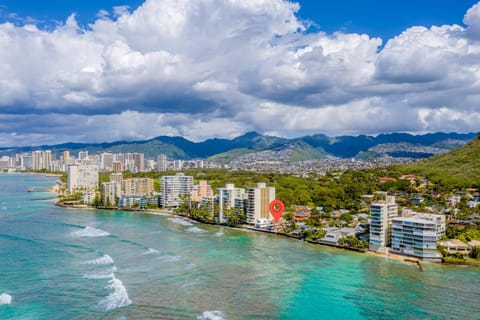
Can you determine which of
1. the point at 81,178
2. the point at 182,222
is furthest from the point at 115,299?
the point at 81,178

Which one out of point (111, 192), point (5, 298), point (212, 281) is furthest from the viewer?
point (111, 192)

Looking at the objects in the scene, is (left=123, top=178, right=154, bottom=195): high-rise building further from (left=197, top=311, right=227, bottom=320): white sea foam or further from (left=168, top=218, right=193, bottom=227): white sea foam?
(left=197, top=311, right=227, bottom=320): white sea foam

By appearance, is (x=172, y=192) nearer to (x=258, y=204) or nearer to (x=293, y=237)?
(x=258, y=204)

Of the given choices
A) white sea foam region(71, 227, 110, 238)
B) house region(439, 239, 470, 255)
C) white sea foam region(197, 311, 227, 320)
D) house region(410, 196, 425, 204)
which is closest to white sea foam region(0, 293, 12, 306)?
white sea foam region(197, 311, 227, 320)

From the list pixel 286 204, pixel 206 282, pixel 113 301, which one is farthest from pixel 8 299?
pixel 286 204

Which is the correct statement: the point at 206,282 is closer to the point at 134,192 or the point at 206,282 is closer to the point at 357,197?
the point at 357,197

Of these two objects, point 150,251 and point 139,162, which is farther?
point 139,162
